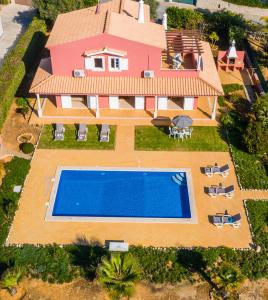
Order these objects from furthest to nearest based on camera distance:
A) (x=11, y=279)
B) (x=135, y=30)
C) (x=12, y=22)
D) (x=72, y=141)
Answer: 1. (x=12, y=22)
2. (x=135, y=30)
3. (x=72, y=141)
4. (x=11, y=279)

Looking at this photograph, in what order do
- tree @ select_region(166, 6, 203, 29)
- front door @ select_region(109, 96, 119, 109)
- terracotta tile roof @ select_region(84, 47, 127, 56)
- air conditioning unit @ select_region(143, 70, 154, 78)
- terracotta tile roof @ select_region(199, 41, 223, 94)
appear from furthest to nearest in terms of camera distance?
tree @ select_region(166, 6, 203, 29) < front door @ select_region(109, 96, 119, 109) < terracotta tile roof @ select_region(199, 41, 223, 94) < air conditioning unit @ select_region(143, 70, 154, 78) < terracotta tile roof @ select_region(84, 47, 127, 56)

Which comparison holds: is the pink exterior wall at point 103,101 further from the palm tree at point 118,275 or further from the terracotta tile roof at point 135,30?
the palm tree at point 118,275

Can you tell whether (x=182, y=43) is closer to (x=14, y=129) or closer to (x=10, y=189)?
(x=14, y=129)

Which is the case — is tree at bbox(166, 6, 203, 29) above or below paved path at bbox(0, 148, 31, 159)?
above

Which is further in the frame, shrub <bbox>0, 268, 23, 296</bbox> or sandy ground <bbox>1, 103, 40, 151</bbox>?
sandy ground <bbox>1, 103, 40, 151</bbox>

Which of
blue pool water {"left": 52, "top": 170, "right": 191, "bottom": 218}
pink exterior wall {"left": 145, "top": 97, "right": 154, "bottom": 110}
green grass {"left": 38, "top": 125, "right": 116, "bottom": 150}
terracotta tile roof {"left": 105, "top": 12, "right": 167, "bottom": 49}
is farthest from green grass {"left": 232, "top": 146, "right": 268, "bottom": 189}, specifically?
terracotta tile roof {"left": 105, "top": 12, "right": 167, "bottom": 49}

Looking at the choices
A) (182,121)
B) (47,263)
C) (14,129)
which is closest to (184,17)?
(182,121)

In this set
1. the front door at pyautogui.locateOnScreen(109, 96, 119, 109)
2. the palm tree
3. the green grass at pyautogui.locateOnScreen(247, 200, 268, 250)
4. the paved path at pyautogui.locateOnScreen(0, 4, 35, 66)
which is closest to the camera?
the palm tree

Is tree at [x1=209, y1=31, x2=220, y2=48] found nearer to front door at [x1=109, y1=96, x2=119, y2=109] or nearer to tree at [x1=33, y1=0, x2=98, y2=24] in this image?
tree at [x1=33, y1=0, x2=98, y2=24]
